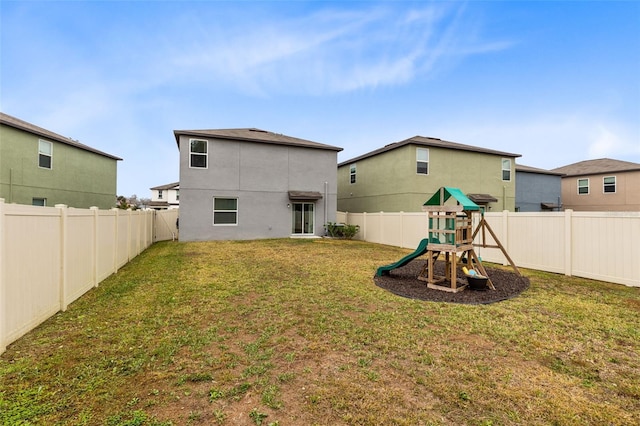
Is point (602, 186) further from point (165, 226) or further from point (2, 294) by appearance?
point (165, 226)

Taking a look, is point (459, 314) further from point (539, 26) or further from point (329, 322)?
point (539, 26)

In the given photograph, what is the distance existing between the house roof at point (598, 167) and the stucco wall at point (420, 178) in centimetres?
918

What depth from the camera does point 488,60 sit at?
14.3 m

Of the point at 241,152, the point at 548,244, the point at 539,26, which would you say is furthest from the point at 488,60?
the point at 241,152

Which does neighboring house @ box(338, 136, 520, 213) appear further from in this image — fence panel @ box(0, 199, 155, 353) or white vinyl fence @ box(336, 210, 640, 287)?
fence panel @ box(0, 199, 155, 353)

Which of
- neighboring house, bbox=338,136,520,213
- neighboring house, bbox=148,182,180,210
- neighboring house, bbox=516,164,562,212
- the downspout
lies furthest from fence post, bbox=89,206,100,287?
neighboring house, bbox=148,182,180,210

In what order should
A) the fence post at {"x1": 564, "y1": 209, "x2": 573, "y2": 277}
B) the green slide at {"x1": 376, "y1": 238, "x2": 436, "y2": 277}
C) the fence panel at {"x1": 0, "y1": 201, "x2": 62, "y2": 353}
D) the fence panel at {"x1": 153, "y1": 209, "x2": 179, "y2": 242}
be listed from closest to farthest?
the fence panel at {"x1": 0, "y1": 201, "x2": 62, "y2": 353} < the green slide at {"x1": 376, "y1": 238, "x2": 436, "y2": 277} < the fence post at {"x1": 564, "y1": 209, "x2": 573, "y2": 277} < the fence panel at {"x1": 153, "y1": 209, "x2": 179, "y2": 242}

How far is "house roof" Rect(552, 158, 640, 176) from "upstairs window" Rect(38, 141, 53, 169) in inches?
1553

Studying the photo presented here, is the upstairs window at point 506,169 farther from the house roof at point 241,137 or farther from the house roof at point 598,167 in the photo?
the house roof at point 241,137

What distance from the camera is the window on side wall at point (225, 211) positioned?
16250 millimetres

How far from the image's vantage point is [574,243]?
7477mm

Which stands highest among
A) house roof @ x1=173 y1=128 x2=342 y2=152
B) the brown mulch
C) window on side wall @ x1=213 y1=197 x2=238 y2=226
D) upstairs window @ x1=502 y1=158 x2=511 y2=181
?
house roof @ x1=173 y1=128 x2=342 y2=152

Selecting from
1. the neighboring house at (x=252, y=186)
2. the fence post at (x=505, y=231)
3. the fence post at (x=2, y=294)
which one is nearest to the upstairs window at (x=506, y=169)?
the neighboring house at (x=252, y=186)

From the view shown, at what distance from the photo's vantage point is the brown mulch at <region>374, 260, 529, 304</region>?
18.5 ft
